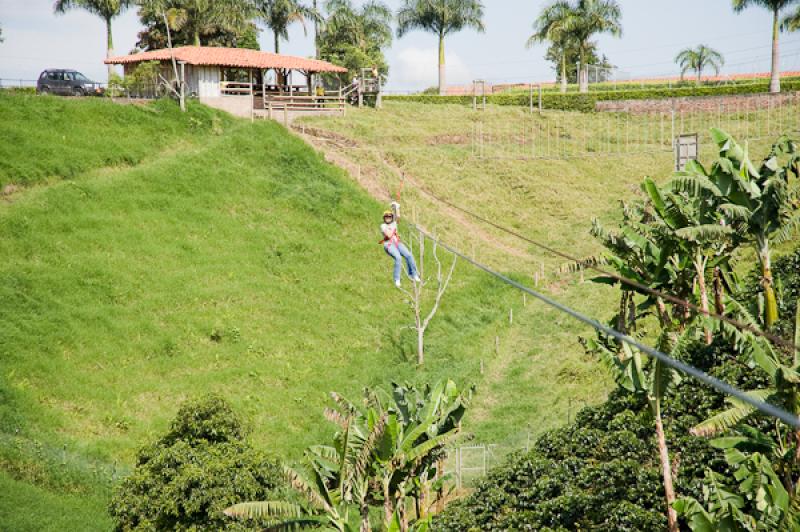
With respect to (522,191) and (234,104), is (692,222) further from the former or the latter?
(234,104)

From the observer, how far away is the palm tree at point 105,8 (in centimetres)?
5142

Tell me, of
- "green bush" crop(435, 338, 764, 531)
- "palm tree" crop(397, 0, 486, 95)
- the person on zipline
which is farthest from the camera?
"palm tree" crop(397, 0, 486, 95)

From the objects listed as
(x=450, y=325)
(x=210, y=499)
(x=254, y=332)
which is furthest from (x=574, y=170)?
(x=210, y=499)

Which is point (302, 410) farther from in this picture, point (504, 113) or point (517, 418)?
point (504, 113)

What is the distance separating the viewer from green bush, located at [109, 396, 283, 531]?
1817cm

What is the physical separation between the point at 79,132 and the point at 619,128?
1310 inches

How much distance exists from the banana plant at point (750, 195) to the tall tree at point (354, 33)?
147ft

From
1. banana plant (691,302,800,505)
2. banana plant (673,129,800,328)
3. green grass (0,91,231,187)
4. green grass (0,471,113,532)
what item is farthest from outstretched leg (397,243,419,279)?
green grass (0,91,231,187)

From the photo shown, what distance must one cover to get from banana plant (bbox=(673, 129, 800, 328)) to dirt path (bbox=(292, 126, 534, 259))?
23.8m

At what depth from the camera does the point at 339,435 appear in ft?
55.0

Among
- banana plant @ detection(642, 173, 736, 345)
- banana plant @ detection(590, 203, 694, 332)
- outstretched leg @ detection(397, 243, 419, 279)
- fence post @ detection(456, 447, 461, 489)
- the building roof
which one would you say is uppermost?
the building roof

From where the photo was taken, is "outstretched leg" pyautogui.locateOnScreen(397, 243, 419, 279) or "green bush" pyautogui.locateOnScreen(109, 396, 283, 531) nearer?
"green bush" pyautogui.locateOnScreen(109, 396, 283, 531)

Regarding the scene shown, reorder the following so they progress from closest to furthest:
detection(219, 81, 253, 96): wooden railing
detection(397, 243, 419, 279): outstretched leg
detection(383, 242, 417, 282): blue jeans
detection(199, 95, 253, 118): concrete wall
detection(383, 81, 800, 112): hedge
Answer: detection(383, 242, 417, 282): blue jeans, detection(397, 243, 419, 279): outstretched leg, detection(199, 95, 253, 118): concrete wall, detection(219, 81, 253, 96): wooden railing, detection(383, 81, 800, 112): hedge

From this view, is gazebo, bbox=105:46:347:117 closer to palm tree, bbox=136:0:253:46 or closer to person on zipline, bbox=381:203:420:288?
palm tree, bbox=136:0:253:46
